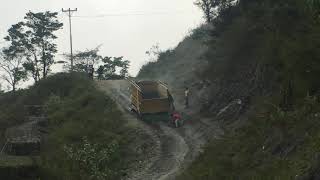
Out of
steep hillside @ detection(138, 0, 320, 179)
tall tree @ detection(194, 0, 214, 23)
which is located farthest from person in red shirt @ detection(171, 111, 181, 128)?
tall tree @ detection(194, 0, 214, 23)

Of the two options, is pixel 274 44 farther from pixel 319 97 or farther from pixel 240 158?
pixel 240 158

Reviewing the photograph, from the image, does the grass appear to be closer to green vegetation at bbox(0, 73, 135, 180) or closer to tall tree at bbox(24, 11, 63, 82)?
green vegetation at bbox(0, 73, 135, 180)

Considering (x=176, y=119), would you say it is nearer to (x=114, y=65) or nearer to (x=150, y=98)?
(x=150, y=98)

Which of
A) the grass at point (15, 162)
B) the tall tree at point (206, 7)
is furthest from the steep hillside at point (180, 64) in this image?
the grass at point (15, 162)

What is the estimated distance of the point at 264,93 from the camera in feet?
76.7

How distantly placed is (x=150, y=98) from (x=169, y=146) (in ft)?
23.6

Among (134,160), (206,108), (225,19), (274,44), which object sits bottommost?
(134,160)

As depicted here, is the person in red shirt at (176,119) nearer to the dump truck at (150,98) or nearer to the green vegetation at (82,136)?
the dump truck at (150,98)

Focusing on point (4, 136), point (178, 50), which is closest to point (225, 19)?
point (4, 136)

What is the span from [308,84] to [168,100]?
12.8m

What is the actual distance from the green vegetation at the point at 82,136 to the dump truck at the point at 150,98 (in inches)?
60.4

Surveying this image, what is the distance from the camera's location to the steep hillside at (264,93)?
590 inches

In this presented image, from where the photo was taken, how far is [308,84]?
1784cm

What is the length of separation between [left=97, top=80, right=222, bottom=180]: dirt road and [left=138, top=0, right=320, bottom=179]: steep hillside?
123 cm
